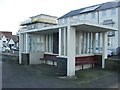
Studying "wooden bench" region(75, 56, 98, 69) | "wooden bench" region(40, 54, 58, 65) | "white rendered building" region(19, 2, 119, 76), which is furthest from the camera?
"wooden bench" region(40, 54, 58, 65)

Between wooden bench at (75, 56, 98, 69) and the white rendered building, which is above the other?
the white rendered building

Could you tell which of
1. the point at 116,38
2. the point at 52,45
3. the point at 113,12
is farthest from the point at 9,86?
the point at 113,12

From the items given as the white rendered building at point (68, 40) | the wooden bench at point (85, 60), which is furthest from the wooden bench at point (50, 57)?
the wooden bench at point (85, 60)

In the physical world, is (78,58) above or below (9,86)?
above

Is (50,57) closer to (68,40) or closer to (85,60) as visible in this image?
(85,60)

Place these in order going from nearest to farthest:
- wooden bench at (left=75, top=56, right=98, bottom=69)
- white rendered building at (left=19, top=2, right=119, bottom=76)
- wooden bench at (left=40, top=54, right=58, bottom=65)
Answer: white rendered building at (left=19, top=2, right=119, bottom=76) → wooden bench at (left=75, top=56, right=98, bottom=69) → wooden bench at (left=40, top=54, right=58, bottom=65)

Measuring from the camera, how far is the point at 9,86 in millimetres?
8445

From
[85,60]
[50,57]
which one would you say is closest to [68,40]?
[85,60]

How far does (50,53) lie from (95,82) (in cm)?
796

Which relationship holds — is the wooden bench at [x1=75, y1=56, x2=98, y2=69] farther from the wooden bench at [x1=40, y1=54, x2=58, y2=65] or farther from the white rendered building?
the wooden bench at [x1=40, y1=54, x2=58, y2=65]

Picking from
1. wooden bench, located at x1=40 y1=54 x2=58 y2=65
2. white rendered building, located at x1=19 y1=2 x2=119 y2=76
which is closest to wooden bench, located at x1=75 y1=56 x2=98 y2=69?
white rendered building, located at x1=19 y1=2 x2=119 y2=76

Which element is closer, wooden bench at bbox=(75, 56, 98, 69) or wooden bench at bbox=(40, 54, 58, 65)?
wooden bench at bbox=(75, 56, 98, 69)

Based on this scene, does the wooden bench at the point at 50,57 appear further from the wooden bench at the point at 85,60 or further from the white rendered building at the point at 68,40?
the wooden bench at the point at 85,60

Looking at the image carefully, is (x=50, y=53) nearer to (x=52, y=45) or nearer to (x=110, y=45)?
(x=52, y=45)
